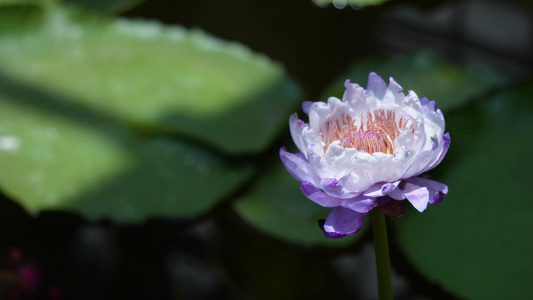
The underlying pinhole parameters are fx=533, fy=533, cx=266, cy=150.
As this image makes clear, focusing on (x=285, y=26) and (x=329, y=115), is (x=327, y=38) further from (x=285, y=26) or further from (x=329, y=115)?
(x=329, y=115)

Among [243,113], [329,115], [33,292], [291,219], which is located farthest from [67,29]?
[329,115]

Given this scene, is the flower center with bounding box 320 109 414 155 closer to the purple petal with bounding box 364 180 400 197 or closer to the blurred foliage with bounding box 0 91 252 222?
the purple petal with bounding box 364 180 400 197

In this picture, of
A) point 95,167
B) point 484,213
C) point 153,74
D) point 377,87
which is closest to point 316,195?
point 377,87

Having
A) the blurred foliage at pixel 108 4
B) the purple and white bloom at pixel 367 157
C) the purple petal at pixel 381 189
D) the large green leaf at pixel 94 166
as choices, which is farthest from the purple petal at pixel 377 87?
the blurred foliage at pixel 108 4

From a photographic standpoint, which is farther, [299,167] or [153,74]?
[153,74]

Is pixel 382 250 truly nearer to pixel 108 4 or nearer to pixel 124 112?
pixel 124 112

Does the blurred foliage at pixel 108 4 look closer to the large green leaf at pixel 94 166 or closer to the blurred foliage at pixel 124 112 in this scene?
the blurred foliage at pixel 124 112
